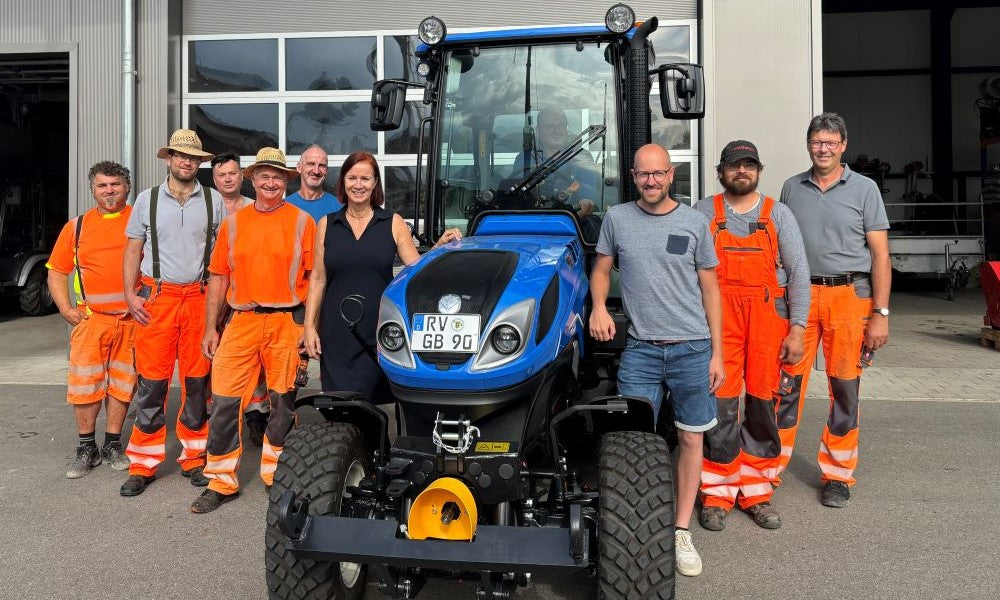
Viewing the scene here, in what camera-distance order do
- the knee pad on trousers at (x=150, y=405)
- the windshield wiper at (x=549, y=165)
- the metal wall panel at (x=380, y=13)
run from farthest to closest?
the metal wall panel at (x=380, y=13) → the knee pad on trousers at (x=150, y=405) → the windshield wiper at (x=549, y=165)

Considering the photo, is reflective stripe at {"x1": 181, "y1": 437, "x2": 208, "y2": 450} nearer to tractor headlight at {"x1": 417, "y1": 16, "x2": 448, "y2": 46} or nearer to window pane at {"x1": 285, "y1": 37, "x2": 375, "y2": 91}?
tractor headlight at {"x1": 417, "y1": 16, "x2": 448, "y2": 46}

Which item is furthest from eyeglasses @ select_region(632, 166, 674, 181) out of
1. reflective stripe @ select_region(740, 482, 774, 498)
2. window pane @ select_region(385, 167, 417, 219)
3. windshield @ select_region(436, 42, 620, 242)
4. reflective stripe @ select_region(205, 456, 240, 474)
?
window pane @ select_region(385, 167, 417, 219)

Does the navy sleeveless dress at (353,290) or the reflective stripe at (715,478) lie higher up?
the navy sleeveless dress at (353,290)

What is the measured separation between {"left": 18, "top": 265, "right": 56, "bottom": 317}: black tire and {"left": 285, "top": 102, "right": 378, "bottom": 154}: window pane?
626cm

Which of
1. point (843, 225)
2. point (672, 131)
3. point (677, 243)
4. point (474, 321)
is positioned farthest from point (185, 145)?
point (672, 131)

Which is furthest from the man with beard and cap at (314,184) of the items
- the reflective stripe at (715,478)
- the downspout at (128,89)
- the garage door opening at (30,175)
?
the garage door opening at (30,175)

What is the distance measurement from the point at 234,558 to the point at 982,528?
136 inches

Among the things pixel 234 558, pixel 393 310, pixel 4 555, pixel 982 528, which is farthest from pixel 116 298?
pixel 982 528

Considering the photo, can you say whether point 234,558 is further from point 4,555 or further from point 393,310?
point 393,310

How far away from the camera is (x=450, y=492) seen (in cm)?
254

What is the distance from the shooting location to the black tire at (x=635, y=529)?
8.40 ft

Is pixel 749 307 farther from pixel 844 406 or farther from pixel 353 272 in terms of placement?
pixel 353 272

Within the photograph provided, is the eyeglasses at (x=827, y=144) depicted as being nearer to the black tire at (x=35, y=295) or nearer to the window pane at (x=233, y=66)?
the window pane at (x=233, y=66)

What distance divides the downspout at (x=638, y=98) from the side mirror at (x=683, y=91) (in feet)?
0.41
